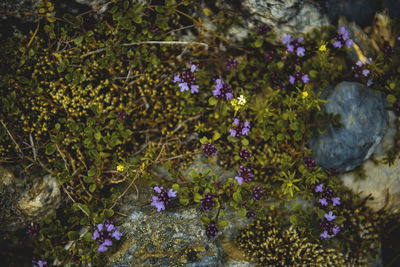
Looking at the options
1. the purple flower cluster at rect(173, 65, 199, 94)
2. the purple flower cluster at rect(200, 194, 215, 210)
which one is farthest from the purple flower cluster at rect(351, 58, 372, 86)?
the purple flower cluster at rect(200, 194, 215, 210)

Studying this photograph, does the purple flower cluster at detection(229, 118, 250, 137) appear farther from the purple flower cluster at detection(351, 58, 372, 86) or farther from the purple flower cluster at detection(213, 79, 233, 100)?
the purple flower cluster at detection(351, 58, 372, 86)

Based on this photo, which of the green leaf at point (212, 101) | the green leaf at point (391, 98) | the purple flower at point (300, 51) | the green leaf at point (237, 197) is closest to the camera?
the green leaf at point (237, 197)

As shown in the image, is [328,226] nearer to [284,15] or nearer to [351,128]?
[351,128]

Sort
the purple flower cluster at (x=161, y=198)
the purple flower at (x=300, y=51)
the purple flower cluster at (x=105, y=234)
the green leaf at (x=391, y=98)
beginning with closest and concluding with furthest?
the purple flower cluster at (x=105, y=234) < the purple flower cluster at (x=161, y=198) < the purple flower at (x=300, y=51) < the green leaf at (x=391, y=98)

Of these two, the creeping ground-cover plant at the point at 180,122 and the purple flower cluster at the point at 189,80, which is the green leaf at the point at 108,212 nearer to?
the creeping ground-cover plant at the point at 180,122

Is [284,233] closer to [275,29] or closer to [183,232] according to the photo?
[183,232]

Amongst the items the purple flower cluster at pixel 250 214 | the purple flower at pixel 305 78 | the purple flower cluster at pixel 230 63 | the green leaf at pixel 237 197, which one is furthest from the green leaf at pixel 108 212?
the purple flower at pixel 305 78

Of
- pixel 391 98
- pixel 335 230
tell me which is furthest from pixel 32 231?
pixel 391 98
